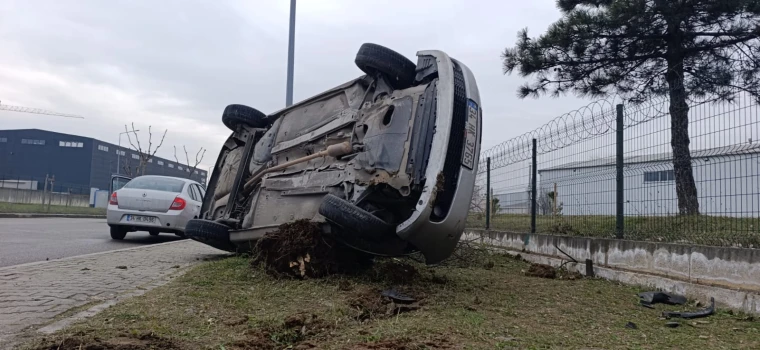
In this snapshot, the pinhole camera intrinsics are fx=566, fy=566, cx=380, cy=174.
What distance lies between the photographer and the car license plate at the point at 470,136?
472cm

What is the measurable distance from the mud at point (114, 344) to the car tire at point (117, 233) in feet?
30.7

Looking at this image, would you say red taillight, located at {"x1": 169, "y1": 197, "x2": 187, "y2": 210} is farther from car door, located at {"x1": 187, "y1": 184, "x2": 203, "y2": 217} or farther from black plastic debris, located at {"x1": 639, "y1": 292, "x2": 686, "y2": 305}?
black plastic debris, located at {"x1": 639, "y1": 292, "x2": 686, "y2": 305}

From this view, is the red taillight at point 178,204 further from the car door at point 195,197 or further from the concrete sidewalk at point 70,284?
the concrete sidewalk at point 70,284

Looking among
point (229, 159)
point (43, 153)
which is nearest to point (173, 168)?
point (43, 153)

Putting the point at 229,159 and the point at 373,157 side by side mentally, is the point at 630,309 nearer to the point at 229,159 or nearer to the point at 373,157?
the point at 373,157

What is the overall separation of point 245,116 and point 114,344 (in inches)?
178

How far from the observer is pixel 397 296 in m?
4.11

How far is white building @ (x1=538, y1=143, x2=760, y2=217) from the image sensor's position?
5121mm

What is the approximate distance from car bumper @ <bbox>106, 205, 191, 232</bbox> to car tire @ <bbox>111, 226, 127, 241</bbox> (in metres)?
0.57

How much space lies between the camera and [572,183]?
825cm

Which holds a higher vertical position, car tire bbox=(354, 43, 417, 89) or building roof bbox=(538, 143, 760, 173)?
car tire bbox=(354, 43, 417, 89)

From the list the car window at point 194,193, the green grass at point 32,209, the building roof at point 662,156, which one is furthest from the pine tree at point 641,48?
the green grass at point 32,209

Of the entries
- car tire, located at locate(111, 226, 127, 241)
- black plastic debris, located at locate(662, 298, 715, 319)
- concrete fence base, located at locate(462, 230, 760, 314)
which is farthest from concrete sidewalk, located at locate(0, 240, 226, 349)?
concrete fence base, located at locate(462, 230, 760, 314)

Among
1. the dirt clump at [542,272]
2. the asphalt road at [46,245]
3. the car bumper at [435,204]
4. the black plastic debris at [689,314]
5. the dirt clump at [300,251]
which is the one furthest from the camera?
the asphalt road at [46,245]
